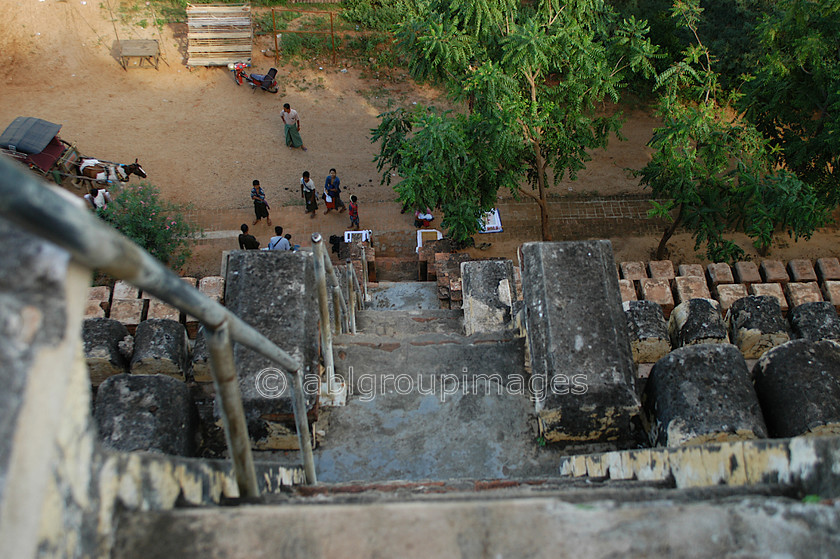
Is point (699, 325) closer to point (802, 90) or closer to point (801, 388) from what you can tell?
point (801, 388)

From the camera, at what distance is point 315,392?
4.12 meters

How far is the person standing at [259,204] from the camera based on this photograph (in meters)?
10.5

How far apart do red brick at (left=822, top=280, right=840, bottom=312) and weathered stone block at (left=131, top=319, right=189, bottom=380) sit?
7.60 metres

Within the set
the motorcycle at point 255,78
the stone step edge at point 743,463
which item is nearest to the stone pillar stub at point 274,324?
the stone step edge at point 743,463

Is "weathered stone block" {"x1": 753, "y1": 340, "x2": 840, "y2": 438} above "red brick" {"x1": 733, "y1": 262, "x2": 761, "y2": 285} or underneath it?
underneath

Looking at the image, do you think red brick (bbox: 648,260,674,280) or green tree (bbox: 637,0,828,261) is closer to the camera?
green tree (bbox: 637,0,828,261)

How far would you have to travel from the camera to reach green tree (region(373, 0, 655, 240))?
7719mm

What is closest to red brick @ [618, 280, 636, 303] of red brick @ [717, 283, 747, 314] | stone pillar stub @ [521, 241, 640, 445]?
red brick @ [717, 283, 747, 314]

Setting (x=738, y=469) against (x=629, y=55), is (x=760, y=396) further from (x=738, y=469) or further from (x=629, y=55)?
(x=629, y=55)

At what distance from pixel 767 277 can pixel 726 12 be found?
680 centimetres

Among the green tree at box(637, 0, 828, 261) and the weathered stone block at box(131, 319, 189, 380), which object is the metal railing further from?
the green tree at box(637, 0, 828, 261)

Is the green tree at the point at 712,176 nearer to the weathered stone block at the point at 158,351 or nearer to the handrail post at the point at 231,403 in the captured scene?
the weathered stone block at the point at 158,351

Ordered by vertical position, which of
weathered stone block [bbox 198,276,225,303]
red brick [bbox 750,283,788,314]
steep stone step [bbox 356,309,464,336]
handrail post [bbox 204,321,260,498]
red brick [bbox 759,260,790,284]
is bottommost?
handrail post [bbox 204,321,260,498]

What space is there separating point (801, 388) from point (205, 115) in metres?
11.8
